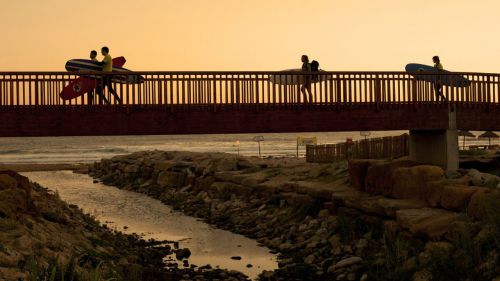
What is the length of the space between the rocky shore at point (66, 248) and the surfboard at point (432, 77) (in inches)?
414

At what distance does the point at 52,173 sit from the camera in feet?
184

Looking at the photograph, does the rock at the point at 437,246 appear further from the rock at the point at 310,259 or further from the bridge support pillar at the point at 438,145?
the bridge support pillar at the point at 438,145

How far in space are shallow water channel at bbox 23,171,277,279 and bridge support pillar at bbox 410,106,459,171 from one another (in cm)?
747

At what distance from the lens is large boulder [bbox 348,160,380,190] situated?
21.2m

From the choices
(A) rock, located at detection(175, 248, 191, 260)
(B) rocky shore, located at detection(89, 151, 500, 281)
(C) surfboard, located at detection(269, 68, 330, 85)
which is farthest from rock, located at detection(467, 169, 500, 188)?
(A) rock, located at detection(175, 248, 191, 260)

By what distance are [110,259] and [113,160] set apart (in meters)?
37.8

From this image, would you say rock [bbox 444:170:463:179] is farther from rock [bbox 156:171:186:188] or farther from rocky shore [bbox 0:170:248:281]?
rock [bbox 156:171:186:188]

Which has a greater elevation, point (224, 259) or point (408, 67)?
point (408, 67)

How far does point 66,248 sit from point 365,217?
8.66 metres

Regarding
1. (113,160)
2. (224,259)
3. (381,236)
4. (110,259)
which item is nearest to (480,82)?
(381,236)

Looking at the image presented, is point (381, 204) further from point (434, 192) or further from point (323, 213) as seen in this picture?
point (323, 213)

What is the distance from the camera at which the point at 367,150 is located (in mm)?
29766

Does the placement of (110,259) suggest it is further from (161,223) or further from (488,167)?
(488,167)

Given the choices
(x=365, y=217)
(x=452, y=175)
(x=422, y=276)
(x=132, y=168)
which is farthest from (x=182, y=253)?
(x=132, y=168)
